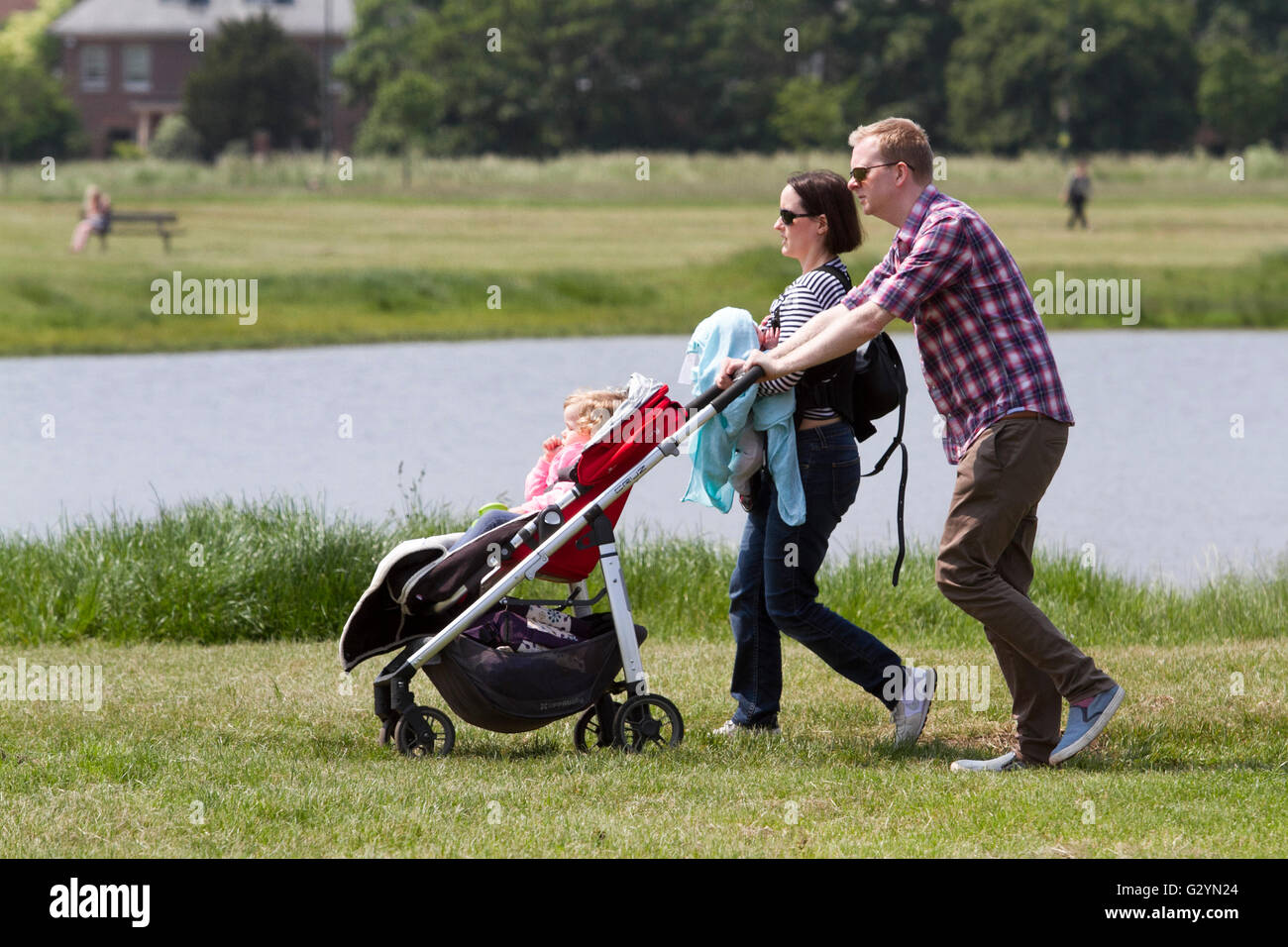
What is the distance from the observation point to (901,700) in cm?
575

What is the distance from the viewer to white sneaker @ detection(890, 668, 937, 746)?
576 centimetres

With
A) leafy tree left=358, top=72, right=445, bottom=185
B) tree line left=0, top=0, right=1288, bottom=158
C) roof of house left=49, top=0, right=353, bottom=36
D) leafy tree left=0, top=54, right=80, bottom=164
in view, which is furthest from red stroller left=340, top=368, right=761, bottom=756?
roof of house left=49, top=0, right=353, bottom=36

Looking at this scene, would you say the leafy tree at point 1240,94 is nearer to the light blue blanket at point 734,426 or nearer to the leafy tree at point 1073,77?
the leafy tree at point 1073,77

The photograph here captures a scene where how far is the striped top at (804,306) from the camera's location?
549 centimetres

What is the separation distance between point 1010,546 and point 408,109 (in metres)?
51.7

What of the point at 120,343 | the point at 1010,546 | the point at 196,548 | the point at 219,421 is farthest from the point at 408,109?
the point at 1010,546

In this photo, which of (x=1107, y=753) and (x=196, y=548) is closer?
(x=1107, y=753)

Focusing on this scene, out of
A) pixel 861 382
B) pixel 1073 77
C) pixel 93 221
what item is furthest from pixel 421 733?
pixel 1073 77

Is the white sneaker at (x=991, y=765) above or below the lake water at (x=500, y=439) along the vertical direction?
above

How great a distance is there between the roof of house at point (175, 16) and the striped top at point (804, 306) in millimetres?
72831

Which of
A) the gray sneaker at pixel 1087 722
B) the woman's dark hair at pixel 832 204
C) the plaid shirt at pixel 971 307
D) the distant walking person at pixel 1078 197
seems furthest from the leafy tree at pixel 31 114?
the gray sneaker at pixel 1087 722

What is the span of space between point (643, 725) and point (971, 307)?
165 centimetres

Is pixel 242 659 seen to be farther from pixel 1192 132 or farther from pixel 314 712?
pixel 1192 132
